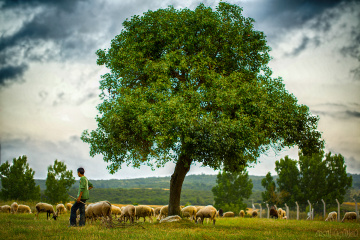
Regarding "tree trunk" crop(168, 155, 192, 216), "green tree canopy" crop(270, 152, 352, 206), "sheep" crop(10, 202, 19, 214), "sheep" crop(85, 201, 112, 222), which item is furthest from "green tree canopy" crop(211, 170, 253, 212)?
"sheep" crop(85, 201, 112, 222)

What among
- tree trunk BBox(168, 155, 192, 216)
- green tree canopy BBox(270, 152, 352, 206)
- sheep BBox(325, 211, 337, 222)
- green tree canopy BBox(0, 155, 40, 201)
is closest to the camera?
tree trunk BBox(168, 155, 192, 216)

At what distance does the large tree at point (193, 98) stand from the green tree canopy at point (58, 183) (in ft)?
143

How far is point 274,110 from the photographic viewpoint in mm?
17516

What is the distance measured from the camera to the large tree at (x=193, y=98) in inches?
640

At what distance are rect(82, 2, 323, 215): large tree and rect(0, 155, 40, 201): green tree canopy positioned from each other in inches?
1741

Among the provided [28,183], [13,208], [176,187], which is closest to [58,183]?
[28,183]

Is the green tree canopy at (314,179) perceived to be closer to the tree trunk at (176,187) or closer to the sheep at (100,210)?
the tree trunk at (176,187)

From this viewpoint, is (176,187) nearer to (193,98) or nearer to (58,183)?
(193,98)

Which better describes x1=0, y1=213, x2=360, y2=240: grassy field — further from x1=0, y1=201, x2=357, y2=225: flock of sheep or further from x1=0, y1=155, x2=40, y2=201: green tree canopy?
x1=0, y1=155, x2=40, y2=201: green tree canopy

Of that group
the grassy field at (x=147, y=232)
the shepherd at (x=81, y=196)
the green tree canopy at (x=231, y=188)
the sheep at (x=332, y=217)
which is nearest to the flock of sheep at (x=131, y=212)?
the sheep at (x=332, y=217)

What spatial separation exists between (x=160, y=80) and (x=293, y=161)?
66.7 m

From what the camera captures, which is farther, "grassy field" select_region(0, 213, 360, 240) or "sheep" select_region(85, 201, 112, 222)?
"sheep" select_region(85, 201, 112, 222)

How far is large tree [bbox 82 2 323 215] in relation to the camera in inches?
640

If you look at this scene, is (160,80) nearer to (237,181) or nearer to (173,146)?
(173,146)
